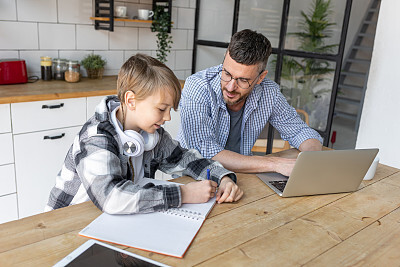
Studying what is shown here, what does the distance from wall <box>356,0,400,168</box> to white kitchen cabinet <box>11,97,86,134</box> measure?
1932 millimetres

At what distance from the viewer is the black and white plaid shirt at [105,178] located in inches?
41.6

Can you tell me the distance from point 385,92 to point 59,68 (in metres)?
2.24

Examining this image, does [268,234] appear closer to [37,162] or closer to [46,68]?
[37,162]

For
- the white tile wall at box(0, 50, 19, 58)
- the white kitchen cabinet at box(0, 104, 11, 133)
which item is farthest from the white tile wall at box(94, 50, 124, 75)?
the white kitchen cabinet at box(0, 104, 11, 133)

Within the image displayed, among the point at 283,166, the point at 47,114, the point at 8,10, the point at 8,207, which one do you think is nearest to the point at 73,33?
the point at 8,10

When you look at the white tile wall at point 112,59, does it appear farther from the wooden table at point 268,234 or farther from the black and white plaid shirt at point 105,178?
the wooden table at point 268,234

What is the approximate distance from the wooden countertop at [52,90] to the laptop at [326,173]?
1.55 metres

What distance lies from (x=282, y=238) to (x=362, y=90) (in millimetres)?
5341

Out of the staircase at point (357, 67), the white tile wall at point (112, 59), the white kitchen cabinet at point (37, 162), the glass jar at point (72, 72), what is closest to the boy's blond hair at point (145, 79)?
the white kitchen cabinet at point (37, 162)

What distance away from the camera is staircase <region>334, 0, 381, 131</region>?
5.96 metres

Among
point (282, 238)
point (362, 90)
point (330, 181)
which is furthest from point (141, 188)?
point (362, 90)

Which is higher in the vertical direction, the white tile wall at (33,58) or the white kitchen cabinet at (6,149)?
the white tile wall at (33,58)

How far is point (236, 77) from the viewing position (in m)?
1.72

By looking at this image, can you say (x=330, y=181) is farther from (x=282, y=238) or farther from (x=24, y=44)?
(x=24, y=44)
